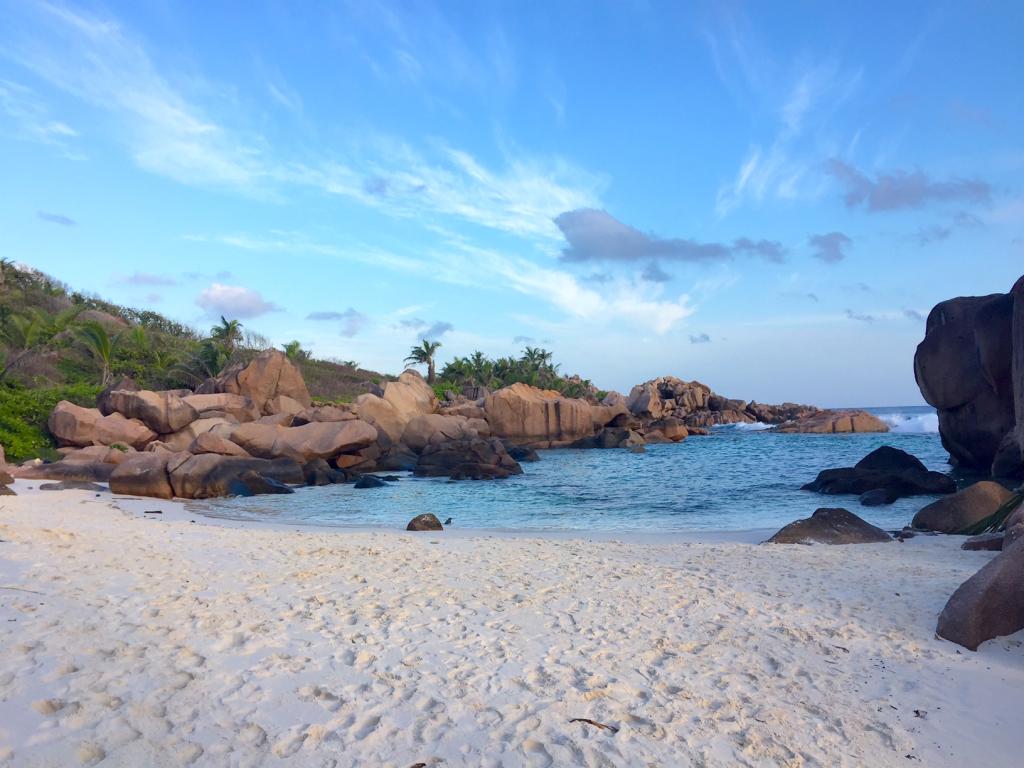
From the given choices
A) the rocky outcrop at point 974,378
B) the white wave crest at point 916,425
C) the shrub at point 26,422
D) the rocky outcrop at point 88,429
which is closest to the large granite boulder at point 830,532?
the rocky outcrop at point 974,378

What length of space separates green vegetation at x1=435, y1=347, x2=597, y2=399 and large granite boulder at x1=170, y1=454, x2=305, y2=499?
39624mm

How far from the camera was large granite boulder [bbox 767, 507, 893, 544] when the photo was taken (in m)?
12.8

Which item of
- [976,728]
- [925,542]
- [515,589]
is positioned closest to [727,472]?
[925,542]

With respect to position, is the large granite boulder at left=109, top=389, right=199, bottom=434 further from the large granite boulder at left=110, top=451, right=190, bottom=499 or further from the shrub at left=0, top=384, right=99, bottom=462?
the large granite boulder at left=110, top=451, right=190, bottom=499

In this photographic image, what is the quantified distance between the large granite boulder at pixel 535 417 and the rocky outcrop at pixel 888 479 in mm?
25360

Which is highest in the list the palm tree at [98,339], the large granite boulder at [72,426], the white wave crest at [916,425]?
the palm tree at [98,339]

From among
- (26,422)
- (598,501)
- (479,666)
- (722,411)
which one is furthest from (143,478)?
(722,411)

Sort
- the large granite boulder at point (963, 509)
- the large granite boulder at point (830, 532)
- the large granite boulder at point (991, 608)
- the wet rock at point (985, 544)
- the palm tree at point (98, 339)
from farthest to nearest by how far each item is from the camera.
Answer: the palm tree at point (98, 339)
the large granite boulder at point (963, 509)
the large granite boulder at point (830, 532)
the wet rock at point (985, 544)
the large granite boulder at point (991, 608)

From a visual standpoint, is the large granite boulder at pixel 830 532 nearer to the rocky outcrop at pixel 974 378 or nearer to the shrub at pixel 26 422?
the rocky outcrop at pixel 974 378

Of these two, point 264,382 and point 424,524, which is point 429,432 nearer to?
point 264,382

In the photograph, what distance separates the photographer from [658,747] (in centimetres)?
427

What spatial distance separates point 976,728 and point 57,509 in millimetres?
16787

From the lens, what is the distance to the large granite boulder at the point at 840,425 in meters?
70.5

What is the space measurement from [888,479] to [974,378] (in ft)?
17.9
